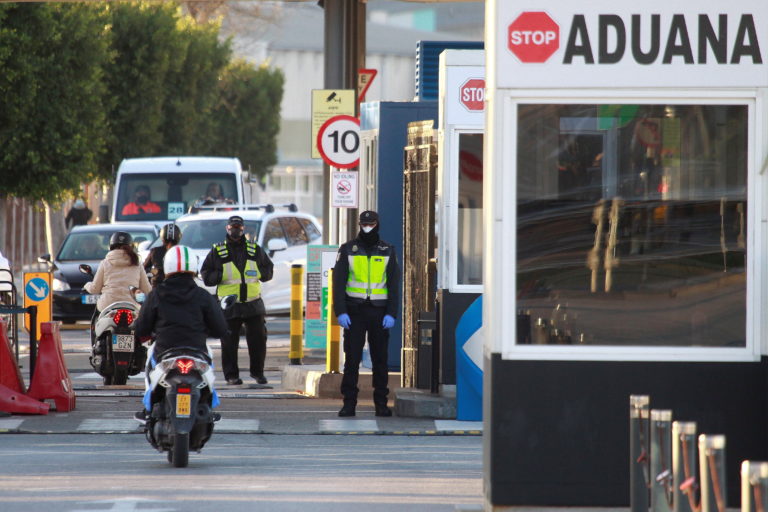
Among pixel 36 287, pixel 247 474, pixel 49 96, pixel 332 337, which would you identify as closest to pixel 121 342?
pixel 332 337

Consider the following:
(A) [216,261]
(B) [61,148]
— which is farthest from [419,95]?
(B) [61,148]

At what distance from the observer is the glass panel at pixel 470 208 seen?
13891 millimetres

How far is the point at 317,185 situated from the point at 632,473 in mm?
89231

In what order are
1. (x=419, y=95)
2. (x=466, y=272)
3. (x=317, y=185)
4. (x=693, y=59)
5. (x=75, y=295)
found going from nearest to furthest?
1. (x=693, y=59)
2. (x=466, y=272)
3. (x=419, y=95)
4. (x=75, y=295)
5. (x=317, y=185)

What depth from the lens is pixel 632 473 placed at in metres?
7.41

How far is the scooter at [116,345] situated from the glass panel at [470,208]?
11.8 feet

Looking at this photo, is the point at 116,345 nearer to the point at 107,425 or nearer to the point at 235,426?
the point at 107,425

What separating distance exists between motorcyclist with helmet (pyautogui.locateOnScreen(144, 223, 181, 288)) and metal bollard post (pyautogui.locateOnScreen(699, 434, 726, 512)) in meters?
10.5

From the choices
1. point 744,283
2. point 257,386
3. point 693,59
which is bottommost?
point 257,386

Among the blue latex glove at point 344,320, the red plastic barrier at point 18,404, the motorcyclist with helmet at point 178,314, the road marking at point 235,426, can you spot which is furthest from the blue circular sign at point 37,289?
the motorcyclist with helmet at point 178,314

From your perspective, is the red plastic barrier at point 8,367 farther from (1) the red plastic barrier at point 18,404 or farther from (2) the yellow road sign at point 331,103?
(2) the yellow road sign at point 331,103

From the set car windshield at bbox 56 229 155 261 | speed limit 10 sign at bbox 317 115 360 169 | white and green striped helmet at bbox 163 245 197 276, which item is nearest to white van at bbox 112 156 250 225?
car windshield at bbox 56 229 155 261

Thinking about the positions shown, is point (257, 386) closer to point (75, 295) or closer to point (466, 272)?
point (466, 272)

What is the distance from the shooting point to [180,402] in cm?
1052
